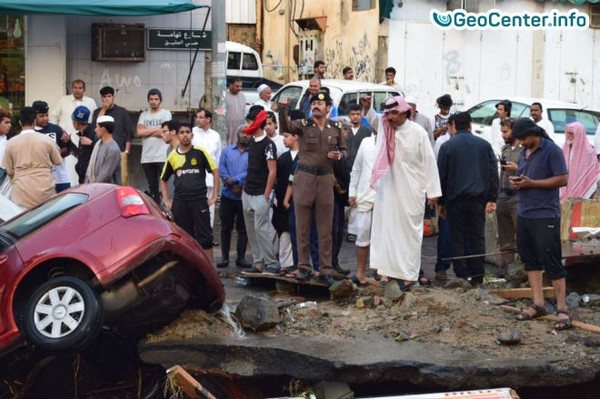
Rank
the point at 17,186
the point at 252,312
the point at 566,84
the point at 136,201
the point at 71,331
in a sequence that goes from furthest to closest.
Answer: the point at 566,84, the point at 17,186, the point at 252,312, the point at 136,201, the point at 71,331

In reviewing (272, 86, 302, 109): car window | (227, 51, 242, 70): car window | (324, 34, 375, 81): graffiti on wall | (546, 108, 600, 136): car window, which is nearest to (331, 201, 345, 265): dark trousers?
(272, 86, 302, 109): car window

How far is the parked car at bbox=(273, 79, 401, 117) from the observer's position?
16484 millimetres

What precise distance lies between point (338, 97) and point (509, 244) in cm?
589

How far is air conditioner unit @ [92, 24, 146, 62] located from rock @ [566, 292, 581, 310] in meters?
8.71

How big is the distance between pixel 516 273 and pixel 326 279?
2.10m

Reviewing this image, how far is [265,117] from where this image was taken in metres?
11.0

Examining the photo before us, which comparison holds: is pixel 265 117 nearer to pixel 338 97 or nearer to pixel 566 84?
pixel 338 97

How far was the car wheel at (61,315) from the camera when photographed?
7.03m

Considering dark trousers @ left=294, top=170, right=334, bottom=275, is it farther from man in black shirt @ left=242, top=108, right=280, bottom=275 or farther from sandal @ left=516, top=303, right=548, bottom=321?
sandal @ left=516, top=303, right=548, bottom=321

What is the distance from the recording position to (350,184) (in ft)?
35.5

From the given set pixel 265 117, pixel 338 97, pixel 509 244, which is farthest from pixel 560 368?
pixel 338 97

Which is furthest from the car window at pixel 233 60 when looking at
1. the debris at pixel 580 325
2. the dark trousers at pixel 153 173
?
the debris at pixel 580 325

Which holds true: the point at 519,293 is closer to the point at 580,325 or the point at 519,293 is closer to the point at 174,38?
the point at 580,325

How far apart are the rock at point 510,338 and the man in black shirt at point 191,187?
383 cm
